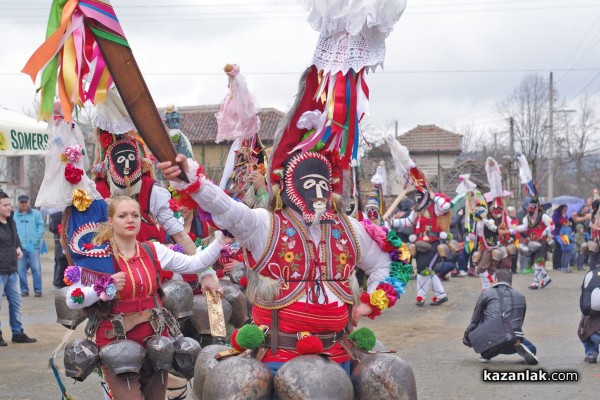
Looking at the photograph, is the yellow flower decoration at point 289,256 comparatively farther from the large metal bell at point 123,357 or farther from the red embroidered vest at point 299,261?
the large metal bell at point 123,357

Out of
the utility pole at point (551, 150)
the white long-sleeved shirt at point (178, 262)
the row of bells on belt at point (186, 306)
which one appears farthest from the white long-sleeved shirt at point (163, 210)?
the utility pole at point (551, 150)

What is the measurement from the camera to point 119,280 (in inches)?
225

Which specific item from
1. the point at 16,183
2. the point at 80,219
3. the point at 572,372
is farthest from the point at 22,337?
the point at 16,183

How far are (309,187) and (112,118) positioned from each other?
2595 mm

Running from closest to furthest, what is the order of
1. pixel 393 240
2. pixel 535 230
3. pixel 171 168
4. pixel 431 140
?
1. pixel 171 168
2. pixel 393 240
3. pixel 535 230
4. pixel 431 140

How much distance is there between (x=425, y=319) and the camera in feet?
45.2

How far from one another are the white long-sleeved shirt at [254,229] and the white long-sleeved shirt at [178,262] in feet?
1.88

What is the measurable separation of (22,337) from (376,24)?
8.05 metres

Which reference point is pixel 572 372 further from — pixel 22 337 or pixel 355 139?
pixel 22 337

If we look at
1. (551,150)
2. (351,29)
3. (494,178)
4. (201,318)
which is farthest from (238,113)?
(551,150)

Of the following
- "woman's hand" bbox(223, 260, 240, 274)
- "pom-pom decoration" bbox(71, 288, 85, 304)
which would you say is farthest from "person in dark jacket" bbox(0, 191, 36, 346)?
"pom-pom decoration" bbox(71, 288, 85, 304)

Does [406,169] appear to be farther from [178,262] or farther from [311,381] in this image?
[311,381]

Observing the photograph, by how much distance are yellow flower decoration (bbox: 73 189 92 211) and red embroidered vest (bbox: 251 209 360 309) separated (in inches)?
72.5

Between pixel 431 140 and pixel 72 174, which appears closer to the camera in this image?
pixel 72 174
